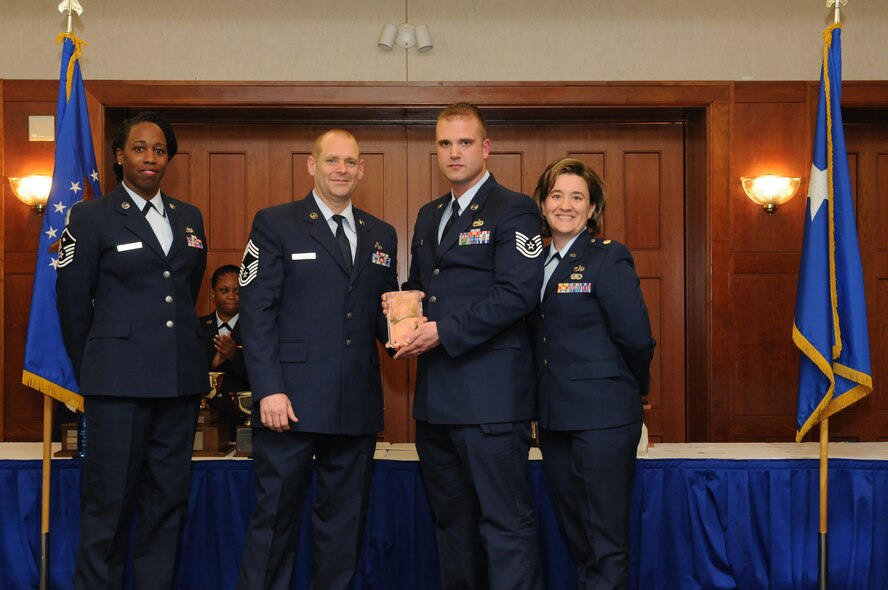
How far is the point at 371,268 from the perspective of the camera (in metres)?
2.79

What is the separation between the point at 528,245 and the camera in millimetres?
2629

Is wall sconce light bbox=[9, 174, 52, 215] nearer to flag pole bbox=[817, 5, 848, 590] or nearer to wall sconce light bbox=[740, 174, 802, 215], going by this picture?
wall sconce light bbox=[740, 174, 802, 215]

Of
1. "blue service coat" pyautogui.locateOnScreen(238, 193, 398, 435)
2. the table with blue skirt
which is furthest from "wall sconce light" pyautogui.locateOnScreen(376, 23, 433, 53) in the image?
the table with blue skirt

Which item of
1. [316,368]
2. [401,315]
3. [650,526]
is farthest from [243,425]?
[650,526]

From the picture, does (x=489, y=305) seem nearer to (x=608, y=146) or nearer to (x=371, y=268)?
(x=371, y=268)

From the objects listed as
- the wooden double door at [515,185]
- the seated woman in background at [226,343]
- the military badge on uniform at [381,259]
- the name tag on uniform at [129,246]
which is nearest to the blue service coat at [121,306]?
the name tag on uniform at [129,246]

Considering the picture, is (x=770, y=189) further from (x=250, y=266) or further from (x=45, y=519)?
(x=45, y=519)

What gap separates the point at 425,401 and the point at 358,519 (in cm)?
48

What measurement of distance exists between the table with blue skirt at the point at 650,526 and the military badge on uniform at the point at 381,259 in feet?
2.60

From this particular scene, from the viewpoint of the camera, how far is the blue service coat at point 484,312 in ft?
8.42

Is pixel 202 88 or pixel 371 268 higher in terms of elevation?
pixel 202 88

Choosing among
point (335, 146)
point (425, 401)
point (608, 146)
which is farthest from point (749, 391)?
point (335, 146)

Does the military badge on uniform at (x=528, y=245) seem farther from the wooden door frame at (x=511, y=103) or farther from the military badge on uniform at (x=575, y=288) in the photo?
the wooden door frame at (x=511, y=103)

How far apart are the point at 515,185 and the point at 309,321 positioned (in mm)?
2675
